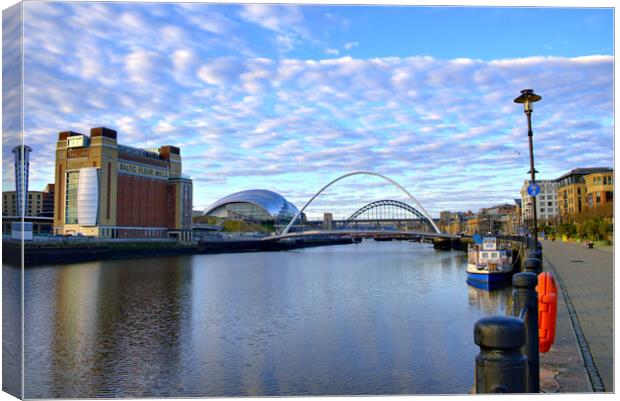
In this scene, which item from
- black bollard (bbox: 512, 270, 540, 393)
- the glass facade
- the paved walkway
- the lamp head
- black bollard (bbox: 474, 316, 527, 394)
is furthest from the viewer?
the glass facade

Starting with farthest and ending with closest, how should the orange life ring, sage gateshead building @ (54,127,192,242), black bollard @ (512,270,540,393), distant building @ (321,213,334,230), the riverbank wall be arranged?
distant building @ (321,213,334,230) < sage gateshead building @ (54,127,192,242) < the riverbank wall < the orange life ring < black bollard @ (512,270,540,393)

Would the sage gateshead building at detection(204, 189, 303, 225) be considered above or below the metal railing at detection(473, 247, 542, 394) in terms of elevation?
above

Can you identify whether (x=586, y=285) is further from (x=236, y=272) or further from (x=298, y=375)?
(x=236, y=272)

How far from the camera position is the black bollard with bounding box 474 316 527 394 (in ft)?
7.36

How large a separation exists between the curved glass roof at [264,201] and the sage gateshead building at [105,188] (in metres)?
54.5

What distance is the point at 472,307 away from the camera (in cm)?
2050

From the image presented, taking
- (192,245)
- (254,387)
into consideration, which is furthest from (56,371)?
(192,245)

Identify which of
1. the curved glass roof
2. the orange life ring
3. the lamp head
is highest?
the curved glass roof

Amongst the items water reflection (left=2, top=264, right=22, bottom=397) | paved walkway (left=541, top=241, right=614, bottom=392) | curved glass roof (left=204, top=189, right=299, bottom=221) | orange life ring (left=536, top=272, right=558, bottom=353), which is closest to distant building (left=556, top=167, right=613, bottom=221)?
paved walkway (left=541, top=241, right=614, bottom=392)

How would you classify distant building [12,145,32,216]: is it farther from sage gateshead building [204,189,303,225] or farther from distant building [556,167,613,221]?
sage gateshead building [204,189,303,225]

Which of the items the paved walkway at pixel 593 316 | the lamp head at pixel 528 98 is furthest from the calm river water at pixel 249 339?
the lamp head at pixel 528 98

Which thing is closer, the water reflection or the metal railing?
the metal railing

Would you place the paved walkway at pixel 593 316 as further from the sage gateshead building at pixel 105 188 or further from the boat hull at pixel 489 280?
the sage gateshead building at pixel 105 188

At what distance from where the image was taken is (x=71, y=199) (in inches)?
2557
